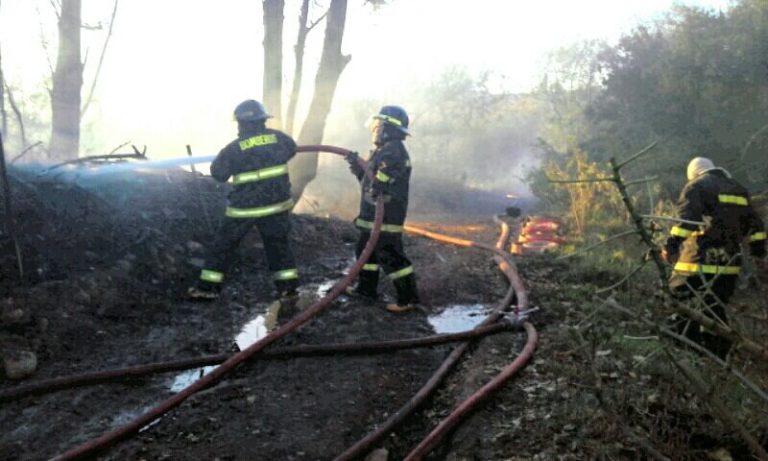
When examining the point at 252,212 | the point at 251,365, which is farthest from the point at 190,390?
the point at 252,212

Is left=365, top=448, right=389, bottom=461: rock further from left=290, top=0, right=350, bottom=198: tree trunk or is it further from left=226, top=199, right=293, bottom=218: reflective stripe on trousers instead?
left=290, top=0, right=350, bottom=198: tree trunk

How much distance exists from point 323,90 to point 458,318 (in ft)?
17.3

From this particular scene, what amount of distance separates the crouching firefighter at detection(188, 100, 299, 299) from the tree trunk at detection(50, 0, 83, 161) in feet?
20.1

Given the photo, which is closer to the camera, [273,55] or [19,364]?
[19,364]

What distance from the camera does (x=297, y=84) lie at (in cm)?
1029

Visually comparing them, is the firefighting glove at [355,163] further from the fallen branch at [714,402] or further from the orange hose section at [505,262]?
the fallen branch at [714,402]

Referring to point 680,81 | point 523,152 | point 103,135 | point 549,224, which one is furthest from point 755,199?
point 523,152

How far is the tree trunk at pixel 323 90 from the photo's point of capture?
9.22 metres

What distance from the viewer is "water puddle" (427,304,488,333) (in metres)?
5.11

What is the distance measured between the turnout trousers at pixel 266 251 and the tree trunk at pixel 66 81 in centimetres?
618

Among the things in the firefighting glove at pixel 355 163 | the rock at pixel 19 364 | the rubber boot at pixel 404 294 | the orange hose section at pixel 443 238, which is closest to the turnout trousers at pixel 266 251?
the firefighting glove at pixel 355 163

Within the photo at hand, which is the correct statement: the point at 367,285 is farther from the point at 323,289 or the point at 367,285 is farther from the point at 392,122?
the point at 392,122

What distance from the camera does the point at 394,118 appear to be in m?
5.44

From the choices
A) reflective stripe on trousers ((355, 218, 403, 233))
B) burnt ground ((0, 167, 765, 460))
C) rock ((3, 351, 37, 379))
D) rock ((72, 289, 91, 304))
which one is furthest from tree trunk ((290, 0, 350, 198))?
rock ((3, 351, 37, 379))
